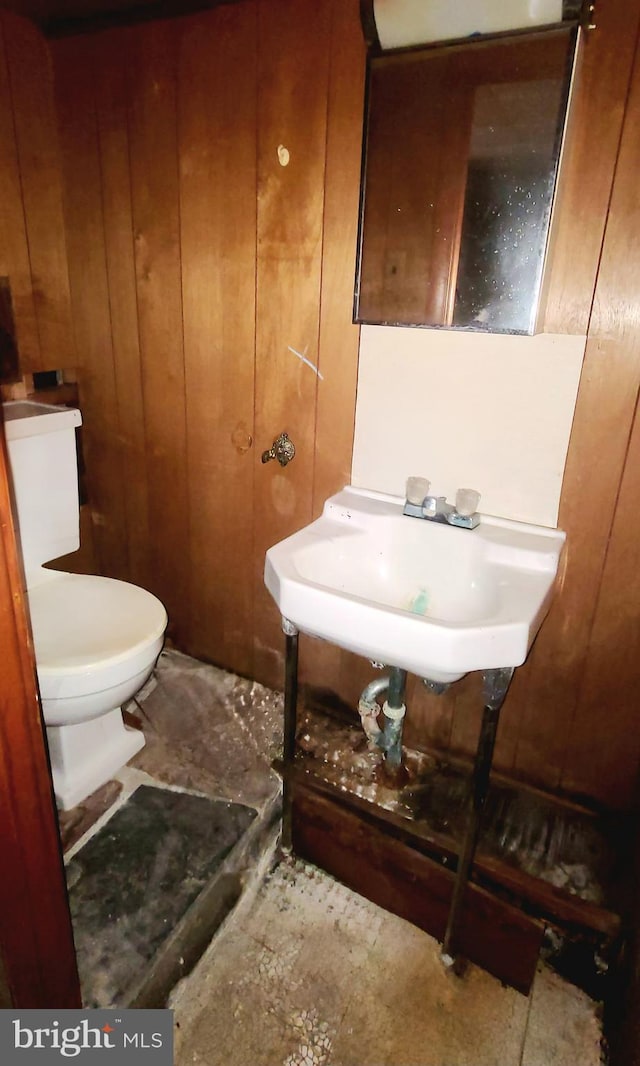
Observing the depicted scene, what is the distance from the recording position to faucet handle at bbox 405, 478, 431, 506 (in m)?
1.48

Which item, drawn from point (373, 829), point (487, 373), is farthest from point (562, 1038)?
point (487, 373)

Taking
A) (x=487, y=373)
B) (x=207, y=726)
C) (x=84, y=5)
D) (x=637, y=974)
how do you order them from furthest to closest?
(x=207, y=726) → (x=84, y=5) → (x=487, y=373) → (x=637, y=974)

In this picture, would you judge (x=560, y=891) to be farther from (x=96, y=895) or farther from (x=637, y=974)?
(x=96, y=895)

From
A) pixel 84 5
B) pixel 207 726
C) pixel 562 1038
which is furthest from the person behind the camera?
pixel 207 726

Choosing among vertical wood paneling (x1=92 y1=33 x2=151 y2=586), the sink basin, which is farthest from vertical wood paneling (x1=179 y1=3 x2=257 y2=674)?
the sink basin

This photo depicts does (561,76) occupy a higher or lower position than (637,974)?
higher

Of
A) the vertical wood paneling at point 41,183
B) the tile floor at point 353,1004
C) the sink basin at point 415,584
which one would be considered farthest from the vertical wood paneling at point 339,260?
the vertical wood paneling at point 41,183

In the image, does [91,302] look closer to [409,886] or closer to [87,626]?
[87,626]

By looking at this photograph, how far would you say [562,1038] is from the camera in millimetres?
1310

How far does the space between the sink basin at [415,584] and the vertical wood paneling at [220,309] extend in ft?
Result: 1.41

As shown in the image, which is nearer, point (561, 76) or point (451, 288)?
point (561, 76)

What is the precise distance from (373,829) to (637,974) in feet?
1.92

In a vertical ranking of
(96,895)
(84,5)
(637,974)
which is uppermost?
(84,5)

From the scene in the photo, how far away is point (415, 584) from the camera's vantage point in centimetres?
150
